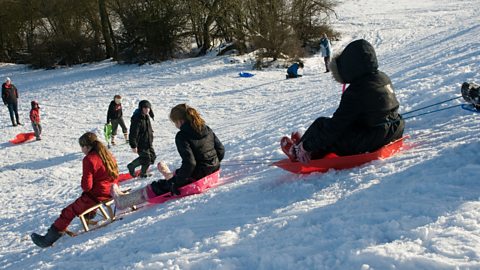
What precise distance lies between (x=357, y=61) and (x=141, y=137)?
4.81 metres

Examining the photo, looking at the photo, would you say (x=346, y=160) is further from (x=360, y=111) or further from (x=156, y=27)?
(x=156, y=27)

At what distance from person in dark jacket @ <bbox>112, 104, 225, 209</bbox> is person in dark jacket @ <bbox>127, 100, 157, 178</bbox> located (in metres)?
2.54

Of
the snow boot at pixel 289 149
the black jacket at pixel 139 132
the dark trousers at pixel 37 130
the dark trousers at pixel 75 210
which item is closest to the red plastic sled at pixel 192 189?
the dark trousers at pixel 75 210

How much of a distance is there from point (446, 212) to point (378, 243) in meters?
0.57

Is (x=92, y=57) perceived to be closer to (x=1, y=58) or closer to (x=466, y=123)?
(x=1, y=58)

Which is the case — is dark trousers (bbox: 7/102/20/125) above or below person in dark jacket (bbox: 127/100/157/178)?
above

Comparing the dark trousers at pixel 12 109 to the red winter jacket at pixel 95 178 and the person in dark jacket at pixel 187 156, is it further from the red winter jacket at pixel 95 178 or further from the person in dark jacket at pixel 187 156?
the person in dark jacket at pixel 187 156

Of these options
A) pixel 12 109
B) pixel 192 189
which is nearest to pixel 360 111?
pixel 192 189

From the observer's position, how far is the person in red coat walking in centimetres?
505

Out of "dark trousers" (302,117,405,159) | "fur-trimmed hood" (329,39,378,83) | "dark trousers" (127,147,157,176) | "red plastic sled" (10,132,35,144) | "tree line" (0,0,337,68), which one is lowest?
"dark trousers" (127,147,157,176)

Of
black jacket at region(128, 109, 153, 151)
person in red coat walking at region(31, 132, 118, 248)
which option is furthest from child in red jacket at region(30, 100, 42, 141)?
person in red coat walking at region(31, 132, 118, 248)

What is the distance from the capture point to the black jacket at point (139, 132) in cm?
777

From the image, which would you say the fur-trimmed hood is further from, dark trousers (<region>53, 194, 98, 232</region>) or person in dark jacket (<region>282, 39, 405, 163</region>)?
dark trousers (<region>53, 194, 98, 232</region>)

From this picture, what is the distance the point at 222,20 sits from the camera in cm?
2361
